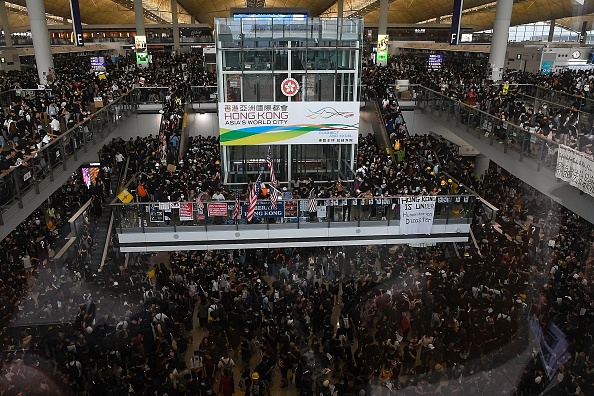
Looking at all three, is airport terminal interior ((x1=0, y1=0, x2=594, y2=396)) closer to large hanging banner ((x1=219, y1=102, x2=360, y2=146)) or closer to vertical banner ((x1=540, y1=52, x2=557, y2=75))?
large hanging banner ((x1=219, y1=102, x2=360, y2=146))

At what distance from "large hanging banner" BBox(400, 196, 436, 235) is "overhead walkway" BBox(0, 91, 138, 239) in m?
11.3

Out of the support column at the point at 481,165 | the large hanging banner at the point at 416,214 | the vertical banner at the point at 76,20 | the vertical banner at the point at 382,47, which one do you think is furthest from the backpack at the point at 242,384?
the vertical banner at the point at 382,47

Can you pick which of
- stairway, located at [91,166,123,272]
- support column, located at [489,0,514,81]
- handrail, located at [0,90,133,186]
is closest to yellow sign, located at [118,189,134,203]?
handrail, located at [0,90,133,186]

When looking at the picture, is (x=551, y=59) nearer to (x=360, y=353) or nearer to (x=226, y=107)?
(x=226, y=107)

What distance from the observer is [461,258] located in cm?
1848

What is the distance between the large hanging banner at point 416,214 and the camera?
16.7m

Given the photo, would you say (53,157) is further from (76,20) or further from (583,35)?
(583,35)

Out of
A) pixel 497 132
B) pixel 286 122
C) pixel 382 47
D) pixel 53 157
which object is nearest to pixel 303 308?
pixel 286 122

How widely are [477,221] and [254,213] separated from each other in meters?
9.03

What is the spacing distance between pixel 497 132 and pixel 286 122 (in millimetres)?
8198

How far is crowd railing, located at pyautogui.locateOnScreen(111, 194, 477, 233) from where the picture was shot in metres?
16.2

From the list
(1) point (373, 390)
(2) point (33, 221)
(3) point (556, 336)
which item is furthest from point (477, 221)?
(2) point (33, 221)

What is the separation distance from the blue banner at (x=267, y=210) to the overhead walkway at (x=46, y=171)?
605cm

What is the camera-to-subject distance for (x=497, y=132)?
18922 mm
